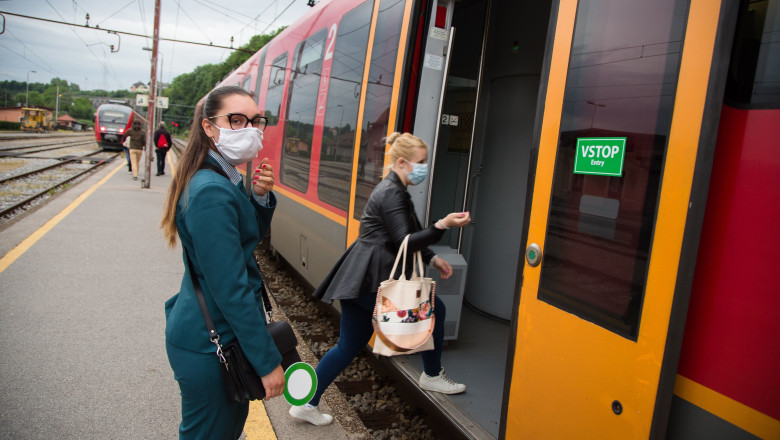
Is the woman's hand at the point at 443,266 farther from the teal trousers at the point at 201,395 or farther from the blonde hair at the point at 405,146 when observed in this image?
the teal trousers at the point at 201,395

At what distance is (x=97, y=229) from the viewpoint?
825 centimetres

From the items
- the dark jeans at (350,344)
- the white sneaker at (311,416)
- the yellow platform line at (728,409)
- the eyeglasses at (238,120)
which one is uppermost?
the eyeglasses at (238,120)

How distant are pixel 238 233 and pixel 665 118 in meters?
1.45

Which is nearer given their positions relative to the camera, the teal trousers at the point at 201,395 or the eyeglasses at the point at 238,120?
the teal trousers at the point at 201,395

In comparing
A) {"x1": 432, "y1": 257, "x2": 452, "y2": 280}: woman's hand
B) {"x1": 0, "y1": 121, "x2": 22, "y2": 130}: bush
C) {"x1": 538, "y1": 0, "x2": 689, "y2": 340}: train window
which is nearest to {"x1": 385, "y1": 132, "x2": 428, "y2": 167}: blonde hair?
{"x1": 432, "y1": 257, "x2": 452, "y2": 280}: woman's hand

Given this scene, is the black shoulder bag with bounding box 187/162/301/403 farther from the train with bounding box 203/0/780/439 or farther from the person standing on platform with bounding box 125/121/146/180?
the person standing on platform with bounding box 125/121/146/180

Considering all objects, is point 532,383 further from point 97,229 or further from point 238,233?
point 97,229

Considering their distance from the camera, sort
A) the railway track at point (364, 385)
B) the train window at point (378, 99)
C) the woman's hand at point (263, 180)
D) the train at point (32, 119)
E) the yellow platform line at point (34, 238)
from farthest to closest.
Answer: the train at point (32, 119)
the yellow platform line at point (34, 238)
the train window at point (378, 99)
the railway track at point (364, 385)
the woman's hand at point (263, 180)

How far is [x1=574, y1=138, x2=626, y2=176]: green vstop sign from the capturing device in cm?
176

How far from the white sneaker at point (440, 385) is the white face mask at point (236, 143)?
6.14 ft

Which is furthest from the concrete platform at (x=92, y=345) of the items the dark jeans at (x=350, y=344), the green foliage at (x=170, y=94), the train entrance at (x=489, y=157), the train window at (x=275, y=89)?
the green foliage at (x=170, y=94)

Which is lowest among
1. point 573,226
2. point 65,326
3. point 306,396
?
point 65,326

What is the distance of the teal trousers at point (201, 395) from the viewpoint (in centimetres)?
171

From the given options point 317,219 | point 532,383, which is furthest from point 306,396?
point 317,219
